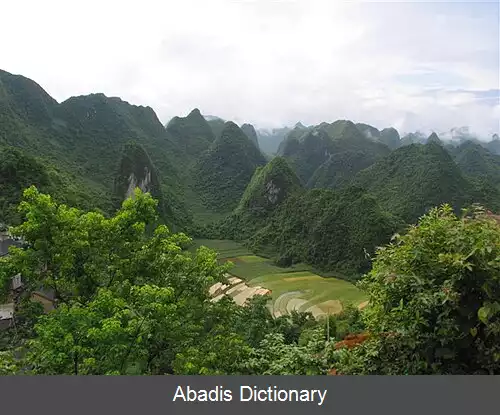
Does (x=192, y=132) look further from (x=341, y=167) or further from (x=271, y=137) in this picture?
(x=271, y=137)

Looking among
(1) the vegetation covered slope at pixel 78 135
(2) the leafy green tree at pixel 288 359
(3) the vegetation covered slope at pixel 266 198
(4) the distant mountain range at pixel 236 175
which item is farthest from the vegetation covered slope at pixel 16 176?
(3) the vegetation covered slope at pixel 266 198

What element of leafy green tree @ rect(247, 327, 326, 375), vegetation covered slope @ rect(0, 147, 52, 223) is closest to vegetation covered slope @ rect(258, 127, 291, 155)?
vegetation covered slope @ rect(0, 147, 52, 223)

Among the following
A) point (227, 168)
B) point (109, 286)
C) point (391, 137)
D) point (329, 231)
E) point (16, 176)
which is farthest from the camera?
point (391, 137)

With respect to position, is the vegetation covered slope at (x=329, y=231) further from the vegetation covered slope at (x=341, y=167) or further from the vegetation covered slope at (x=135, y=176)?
the vegetation covered slope at (x=341, y=167)

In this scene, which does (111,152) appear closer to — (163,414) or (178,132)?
(178,132)

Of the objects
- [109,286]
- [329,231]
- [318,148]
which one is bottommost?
[329,231]

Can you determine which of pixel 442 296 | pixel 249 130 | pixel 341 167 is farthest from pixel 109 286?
pixel 249 130

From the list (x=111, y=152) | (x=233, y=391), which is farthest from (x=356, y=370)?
(x=111, y=152)

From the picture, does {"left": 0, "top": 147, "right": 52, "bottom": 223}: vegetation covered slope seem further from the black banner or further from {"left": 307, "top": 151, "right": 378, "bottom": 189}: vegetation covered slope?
{"left": 307, "top": 151, "right": 378, "bottom": 189}: vegetation covered slope
